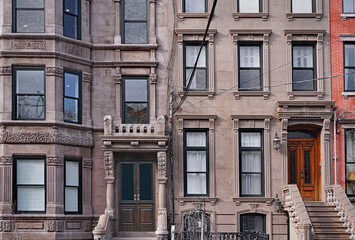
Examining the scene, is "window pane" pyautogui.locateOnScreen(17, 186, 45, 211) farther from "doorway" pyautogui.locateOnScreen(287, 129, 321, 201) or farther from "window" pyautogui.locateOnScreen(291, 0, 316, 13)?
"window" pyautogui.locateOnScreen(291, 0, 316, 13)

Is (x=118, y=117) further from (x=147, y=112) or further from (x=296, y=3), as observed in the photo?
(x=296, y=3)

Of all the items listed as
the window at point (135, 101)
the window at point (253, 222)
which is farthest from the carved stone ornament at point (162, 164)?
the window at point (253, 222)

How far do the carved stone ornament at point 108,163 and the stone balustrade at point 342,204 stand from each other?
784 centimetres

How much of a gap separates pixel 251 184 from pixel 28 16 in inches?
402

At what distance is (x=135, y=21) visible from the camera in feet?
79.5

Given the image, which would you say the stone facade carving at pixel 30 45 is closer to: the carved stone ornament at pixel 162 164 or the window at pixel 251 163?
the carved stone ornament at pixel 162 164

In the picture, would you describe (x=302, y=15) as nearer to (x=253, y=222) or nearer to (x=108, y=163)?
(x=253, y=222)

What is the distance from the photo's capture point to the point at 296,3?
2455 cm

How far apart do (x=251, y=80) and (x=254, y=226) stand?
→ 18.0ft

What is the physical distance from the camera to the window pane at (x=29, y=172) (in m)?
22.2

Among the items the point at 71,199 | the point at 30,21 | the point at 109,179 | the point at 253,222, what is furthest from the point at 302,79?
the point at 30,21

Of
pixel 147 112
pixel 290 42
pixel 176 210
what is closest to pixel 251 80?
pixel 290 42

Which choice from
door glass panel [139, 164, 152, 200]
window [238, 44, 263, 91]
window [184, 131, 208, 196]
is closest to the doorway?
window [238, 44, 263, 91]

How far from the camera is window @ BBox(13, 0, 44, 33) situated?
22.6m
